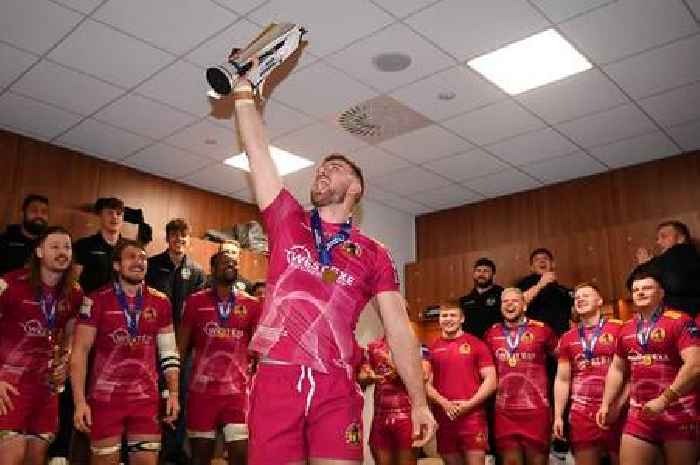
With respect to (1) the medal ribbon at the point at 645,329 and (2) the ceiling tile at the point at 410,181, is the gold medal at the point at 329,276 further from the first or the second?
(2) the ceiling tile at the point at 410,181

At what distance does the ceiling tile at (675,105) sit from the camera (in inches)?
227

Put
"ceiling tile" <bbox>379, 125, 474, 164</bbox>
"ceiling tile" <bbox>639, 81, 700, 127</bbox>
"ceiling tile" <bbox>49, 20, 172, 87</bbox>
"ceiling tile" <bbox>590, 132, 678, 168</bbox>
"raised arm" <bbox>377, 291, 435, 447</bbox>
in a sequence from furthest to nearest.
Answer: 1. "ceiling tile" <bbox>590, 132, 678, 168</bbox>
2. "ceiling tile" <bbox>379, 125, 474, 164</bbox>
3. "ceiling tile" <bbox>639, 81, 700, 127</bbox>
4. "ceiling tile" <bbox>49, 20, 172, 87</bbox>
5. "raised arm" <bbox>377, 291, 435, 447</bbox>

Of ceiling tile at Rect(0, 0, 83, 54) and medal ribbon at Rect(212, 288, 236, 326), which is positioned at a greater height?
ceiling tile at Rect(0, 0, 83, 54)

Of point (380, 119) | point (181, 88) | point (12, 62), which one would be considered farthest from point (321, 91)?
point (12, 62)

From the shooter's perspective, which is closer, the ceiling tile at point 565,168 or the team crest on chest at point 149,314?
the team crest on chest at point 149,314

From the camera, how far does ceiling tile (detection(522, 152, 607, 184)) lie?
7273 mm

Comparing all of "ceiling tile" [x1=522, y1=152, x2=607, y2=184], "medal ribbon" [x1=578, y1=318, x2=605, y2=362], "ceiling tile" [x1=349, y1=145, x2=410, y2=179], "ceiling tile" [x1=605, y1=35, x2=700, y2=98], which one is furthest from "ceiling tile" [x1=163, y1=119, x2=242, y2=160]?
"medal ribbon" [x1=578, y1=318, x2=605, y2=362]

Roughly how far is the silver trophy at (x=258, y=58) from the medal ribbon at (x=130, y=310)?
2.55 m

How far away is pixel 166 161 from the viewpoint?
7270 millimetres

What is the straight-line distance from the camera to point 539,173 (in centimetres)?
772

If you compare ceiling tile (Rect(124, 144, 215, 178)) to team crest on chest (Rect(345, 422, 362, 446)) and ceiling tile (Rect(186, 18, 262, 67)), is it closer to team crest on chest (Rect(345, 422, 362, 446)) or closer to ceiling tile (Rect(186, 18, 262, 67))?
ceiling tile (Rect(186, 18, 262, 67))

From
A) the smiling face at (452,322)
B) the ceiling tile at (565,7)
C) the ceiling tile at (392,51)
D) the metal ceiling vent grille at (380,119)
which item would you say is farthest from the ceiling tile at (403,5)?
the smiling face at (452,322)

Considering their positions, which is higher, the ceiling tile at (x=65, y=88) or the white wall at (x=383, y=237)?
the ceiling tile at (x=65, y=88)

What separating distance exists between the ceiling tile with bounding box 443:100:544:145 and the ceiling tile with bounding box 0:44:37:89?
146 inches
